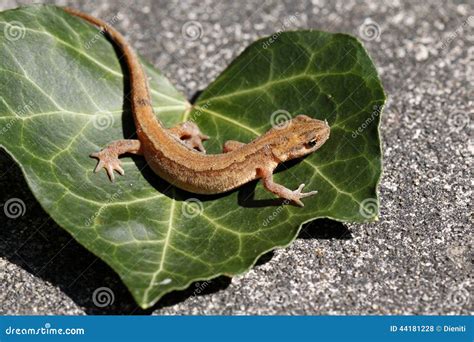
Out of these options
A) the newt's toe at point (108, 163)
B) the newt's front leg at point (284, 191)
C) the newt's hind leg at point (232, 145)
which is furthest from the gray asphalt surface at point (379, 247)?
the newt's hind leg at point (232, 145)

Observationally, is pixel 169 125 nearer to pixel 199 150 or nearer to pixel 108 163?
pixel 199 150

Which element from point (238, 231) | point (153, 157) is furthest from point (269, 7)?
point (238, 231)

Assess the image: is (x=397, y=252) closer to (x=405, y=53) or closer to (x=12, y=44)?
(x=405, y=53)

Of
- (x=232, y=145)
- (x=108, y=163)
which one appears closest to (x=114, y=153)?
(x=108, y=163)

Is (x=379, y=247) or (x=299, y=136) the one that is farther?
(x=299, y=136)

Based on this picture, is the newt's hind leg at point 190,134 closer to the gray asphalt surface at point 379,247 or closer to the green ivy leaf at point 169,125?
the green ivy leaf at point 169,125

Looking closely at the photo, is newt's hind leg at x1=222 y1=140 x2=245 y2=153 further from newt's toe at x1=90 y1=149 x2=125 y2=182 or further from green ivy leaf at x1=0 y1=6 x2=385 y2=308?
newt's toe at x1=90 y1=149 x2=125 y2=182

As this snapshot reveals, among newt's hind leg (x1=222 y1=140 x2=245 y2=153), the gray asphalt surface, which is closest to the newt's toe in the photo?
the gray asphalt surface
